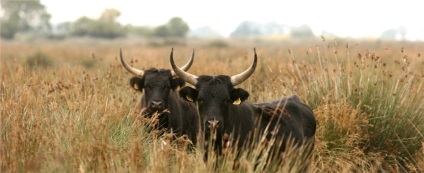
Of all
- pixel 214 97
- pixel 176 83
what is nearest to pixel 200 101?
pixel 214 97

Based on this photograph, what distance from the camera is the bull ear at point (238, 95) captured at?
20.7ft

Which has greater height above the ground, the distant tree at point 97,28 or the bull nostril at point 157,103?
the bull nostril at point 157,103

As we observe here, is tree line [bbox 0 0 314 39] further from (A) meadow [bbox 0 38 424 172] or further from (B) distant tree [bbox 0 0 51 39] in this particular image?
(A) meadow [bbox 0 38 424 172]

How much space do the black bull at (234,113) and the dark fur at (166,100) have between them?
53.4 inches

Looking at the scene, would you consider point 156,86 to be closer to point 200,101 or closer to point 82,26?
point 200,101

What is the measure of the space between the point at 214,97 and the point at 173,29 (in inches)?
4530

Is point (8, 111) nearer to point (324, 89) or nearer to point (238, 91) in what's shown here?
point (238, 91)

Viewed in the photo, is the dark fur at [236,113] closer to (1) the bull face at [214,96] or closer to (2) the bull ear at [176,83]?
(1) the bull face at [214,96]

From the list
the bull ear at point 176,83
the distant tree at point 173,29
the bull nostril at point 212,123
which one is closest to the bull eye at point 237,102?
the bull nostril at point 212,123

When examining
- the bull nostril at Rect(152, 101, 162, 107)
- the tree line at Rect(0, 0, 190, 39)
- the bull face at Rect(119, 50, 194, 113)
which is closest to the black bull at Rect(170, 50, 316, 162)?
the bull nostril at Rect(152, 101, 162, 107)

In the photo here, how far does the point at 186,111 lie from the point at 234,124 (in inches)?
77.4

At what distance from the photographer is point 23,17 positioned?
11119cm

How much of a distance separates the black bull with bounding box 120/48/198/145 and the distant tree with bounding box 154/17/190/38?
356ft

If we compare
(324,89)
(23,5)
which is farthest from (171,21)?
(324,89)
